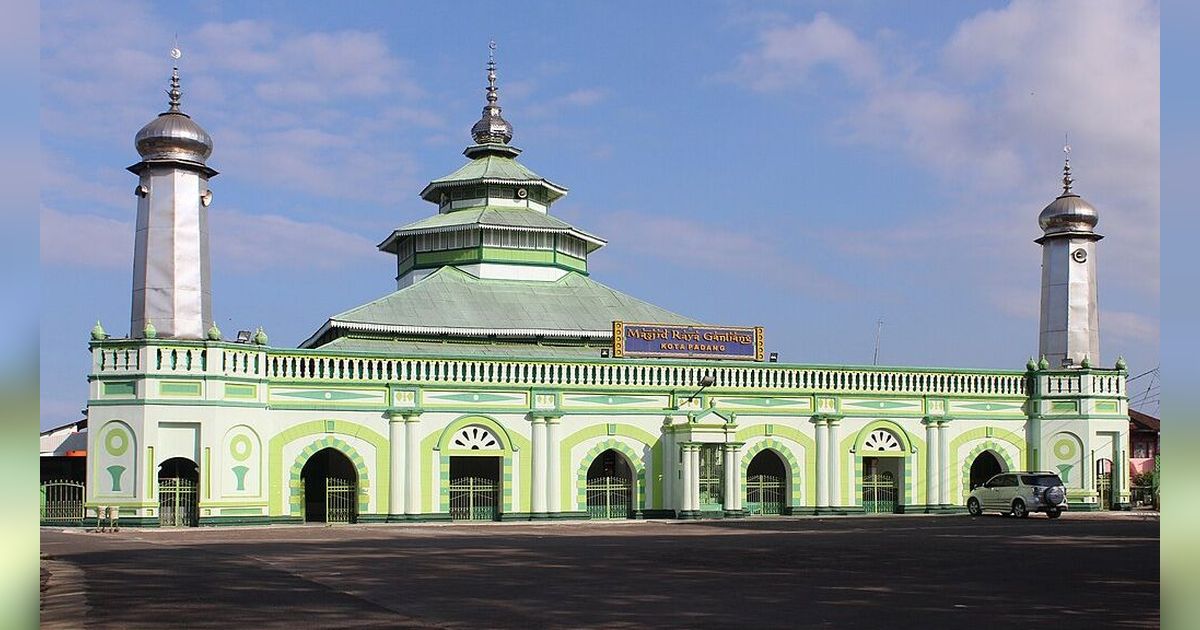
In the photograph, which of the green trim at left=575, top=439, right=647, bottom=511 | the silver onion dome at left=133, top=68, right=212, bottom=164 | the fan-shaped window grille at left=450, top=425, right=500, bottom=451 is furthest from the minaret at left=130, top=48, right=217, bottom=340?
the green trim at left=575, top=439, right=647, bottom=511

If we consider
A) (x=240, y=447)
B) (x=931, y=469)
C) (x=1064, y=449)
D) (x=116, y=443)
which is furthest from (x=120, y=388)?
(x=1064, y=449)

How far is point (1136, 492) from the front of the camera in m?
50.2

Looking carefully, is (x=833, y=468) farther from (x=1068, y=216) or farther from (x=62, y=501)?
(x=62, y=501)

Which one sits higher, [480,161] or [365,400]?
[480,161]

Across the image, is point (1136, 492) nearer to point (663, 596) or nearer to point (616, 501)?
point (616, 501)

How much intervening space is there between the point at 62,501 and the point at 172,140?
33.6 feet

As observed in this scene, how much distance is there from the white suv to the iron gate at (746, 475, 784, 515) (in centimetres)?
625

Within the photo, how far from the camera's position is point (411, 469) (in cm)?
3878

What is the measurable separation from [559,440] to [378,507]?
223 inches

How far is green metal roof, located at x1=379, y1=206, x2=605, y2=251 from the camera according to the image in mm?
48375

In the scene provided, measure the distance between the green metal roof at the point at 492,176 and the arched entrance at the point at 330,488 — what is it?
14.1 metres

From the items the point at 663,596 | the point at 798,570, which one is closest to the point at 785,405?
the point at 798,570

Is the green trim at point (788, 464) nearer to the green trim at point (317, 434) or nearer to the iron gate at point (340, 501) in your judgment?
the green trim at point (317, 434)

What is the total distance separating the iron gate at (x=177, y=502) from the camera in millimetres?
36031
